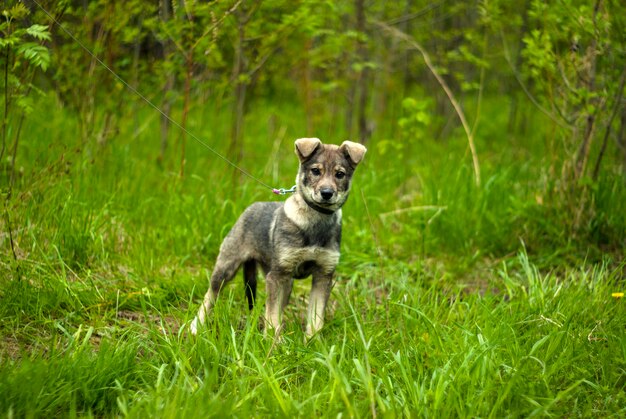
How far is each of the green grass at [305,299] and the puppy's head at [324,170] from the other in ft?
2.57

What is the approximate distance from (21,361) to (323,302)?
72.6 inches

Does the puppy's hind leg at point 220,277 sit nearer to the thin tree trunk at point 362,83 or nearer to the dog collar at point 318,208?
the dog collar at point 318,208

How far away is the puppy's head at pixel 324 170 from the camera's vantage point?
4418 mm

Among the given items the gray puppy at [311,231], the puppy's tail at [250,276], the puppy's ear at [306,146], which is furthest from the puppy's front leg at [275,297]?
the puppy's ear at [306,146]

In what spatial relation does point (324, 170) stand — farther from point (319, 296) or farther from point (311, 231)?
point (319, 296)

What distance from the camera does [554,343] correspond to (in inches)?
159

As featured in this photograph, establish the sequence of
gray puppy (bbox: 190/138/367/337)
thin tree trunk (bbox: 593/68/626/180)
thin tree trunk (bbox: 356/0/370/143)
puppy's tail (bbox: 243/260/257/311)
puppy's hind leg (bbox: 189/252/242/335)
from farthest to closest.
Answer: thin tree trunk (bbox: 356/0/370/143) → thin tree trunk (bbox: 593/68/626/180) → puppy's tail (bbox: 243/260/257/311) → puppy's hind leg (bbox: 189/252/242/335) → gray puppy (bbox: 190/138/367/337)

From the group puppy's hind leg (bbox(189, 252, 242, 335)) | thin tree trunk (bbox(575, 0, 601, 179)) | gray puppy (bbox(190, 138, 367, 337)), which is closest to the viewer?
gray puppy (bbox(190, 138, 367, 337))

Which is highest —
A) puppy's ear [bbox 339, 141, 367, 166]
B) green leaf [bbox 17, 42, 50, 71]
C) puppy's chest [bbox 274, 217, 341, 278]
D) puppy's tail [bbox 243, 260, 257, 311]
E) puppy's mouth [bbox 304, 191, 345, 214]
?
green leaf [bbox 17, 42, 50, 71]

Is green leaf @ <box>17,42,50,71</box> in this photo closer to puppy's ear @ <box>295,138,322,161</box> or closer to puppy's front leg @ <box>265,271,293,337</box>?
puppy's ear @ <box>295,138,322,161</box>

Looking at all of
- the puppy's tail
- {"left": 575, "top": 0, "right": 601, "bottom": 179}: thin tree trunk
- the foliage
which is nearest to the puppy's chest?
the foliage

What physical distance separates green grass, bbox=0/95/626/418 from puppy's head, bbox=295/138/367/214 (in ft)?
2.57

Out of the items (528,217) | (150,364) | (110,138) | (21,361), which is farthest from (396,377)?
(110,138)

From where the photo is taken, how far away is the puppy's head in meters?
4.42
